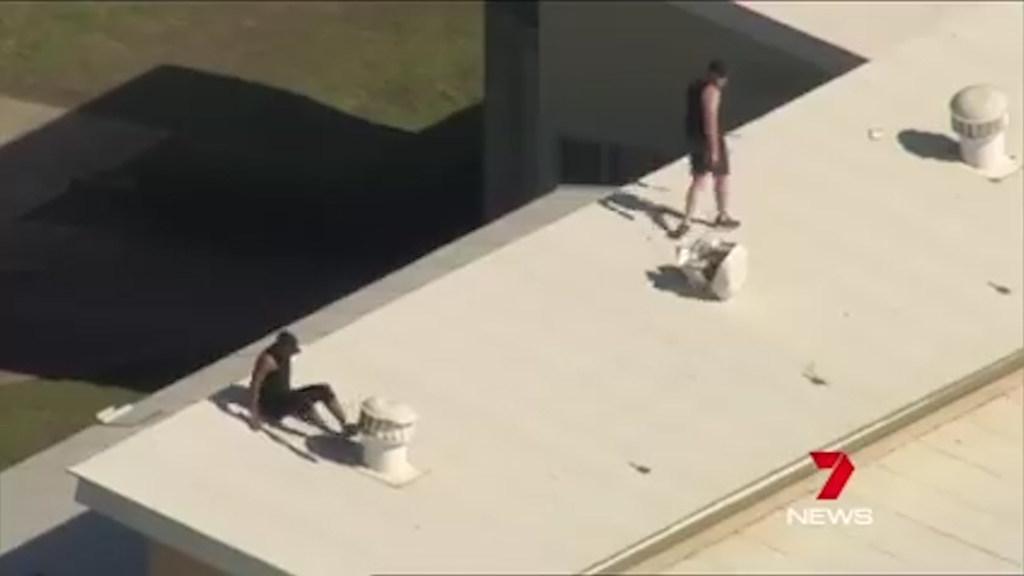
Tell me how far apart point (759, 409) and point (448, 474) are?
7.57ft

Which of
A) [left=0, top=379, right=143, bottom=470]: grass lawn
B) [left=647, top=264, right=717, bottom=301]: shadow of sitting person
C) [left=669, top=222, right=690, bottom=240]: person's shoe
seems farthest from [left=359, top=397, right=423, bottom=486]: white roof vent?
[left=0, top=379, right=143, bottom=470]: grass lawn

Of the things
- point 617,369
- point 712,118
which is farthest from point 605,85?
point 617,369

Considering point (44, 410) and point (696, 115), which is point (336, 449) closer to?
point (696, 115)

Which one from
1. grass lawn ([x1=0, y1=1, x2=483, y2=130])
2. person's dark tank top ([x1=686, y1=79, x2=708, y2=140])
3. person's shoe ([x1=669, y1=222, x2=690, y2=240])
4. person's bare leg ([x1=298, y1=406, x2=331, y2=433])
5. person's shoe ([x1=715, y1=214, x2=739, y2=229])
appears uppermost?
person's dark tank top ([x1=686, y1=79, x2=708, y2=140])

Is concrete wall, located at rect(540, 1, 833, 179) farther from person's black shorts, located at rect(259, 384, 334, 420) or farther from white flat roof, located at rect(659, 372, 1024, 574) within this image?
person's black shorts, located at rect(259, 384, 334, 420)

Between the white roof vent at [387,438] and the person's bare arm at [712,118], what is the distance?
4012 mm

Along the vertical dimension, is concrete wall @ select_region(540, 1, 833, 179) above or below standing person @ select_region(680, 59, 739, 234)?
below

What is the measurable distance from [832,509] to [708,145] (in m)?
3.84

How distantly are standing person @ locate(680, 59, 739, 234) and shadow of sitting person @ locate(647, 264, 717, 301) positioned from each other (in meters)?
0.53

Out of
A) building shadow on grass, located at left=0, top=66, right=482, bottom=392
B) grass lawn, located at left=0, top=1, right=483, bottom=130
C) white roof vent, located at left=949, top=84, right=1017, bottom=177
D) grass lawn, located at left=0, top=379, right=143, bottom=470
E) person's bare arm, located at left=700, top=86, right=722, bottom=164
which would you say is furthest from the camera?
grass lawn, located at left=0, top=1, right=483, bottom=130

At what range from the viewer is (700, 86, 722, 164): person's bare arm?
30266 millimetres

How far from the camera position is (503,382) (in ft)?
93.8

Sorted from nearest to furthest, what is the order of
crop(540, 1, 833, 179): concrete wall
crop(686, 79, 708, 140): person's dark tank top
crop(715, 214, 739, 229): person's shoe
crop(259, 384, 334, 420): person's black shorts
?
crop(259, 384, 334, 420): person's black shorts < crop(686, 79, 708, 140): person's dark tank top < crop(715, 214, 739, 229): person's shoe < crop(540, 1, 833, 179): concrete wall

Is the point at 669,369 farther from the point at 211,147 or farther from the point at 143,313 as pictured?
the point at 211,147
